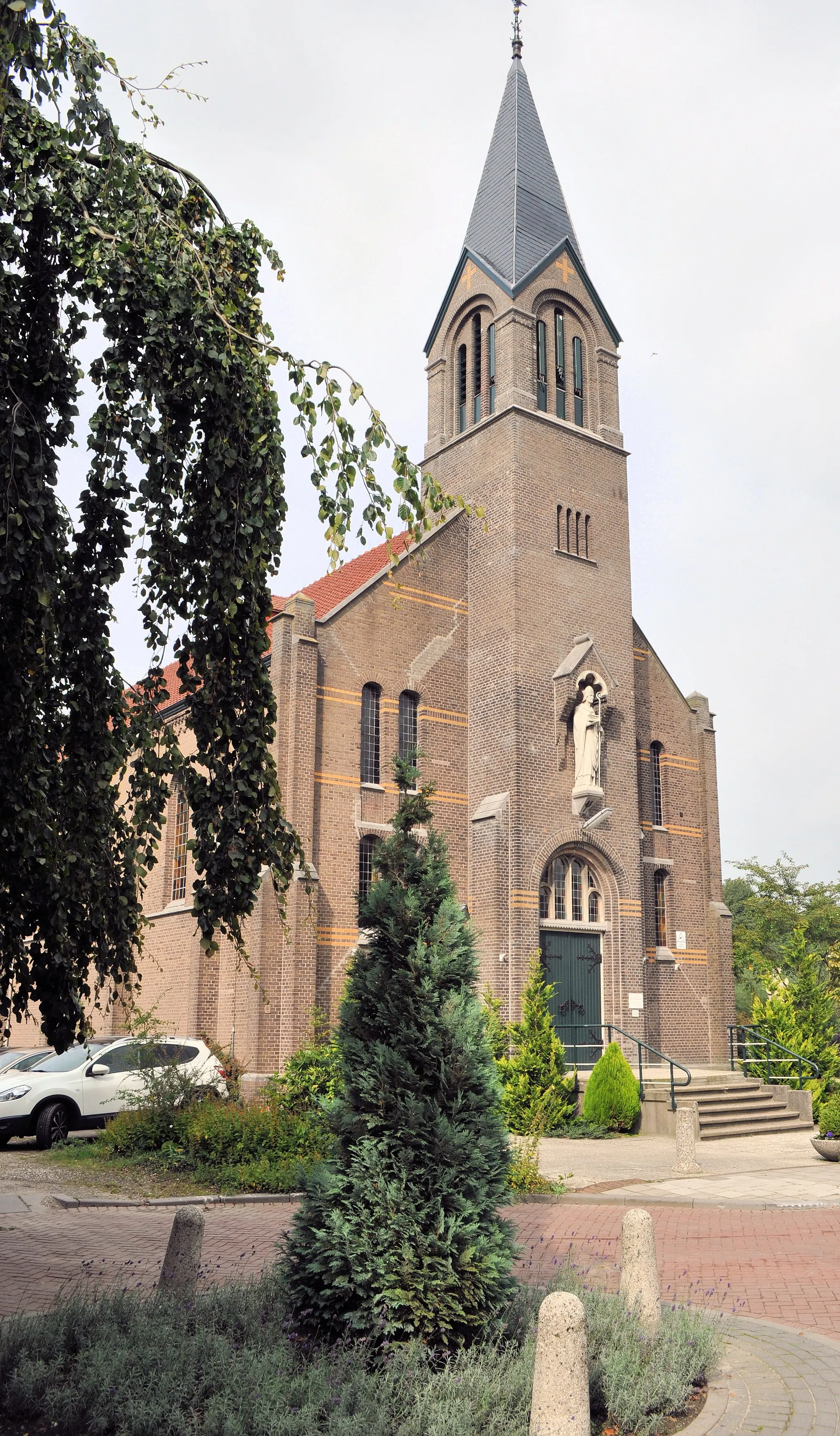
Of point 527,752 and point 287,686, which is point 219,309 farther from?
point 527,752

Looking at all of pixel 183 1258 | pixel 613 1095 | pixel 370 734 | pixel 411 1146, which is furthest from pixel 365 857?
pixel 411 1146

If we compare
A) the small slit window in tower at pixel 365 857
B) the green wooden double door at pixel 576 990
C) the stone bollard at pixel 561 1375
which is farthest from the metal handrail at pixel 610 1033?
the stone bollard at pixel 561 1375

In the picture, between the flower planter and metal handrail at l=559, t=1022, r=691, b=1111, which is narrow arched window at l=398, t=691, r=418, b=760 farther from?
the flower planter

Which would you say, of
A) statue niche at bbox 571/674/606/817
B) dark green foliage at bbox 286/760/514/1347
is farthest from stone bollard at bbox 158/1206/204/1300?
statue niche at bbox 571/674/606/817

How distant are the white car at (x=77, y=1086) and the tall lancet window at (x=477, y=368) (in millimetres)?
Result: 16320

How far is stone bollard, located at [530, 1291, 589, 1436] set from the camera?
4.59m

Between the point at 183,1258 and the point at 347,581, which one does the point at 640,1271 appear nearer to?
the point at 183,1258

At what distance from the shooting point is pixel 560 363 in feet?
90.5

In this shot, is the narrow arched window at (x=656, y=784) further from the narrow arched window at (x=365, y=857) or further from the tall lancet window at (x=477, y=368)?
the tall lancet window at (x=477, y=368)

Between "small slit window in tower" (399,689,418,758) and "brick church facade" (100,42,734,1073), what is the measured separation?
0.23 ft

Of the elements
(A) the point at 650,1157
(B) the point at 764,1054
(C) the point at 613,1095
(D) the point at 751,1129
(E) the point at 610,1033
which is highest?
(E) the point at 610,1033

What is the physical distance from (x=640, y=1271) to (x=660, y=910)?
20.8 meters

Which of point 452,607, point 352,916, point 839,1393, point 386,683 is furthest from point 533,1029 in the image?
point 839,1393

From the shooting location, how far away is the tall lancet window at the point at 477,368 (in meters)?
27.2
